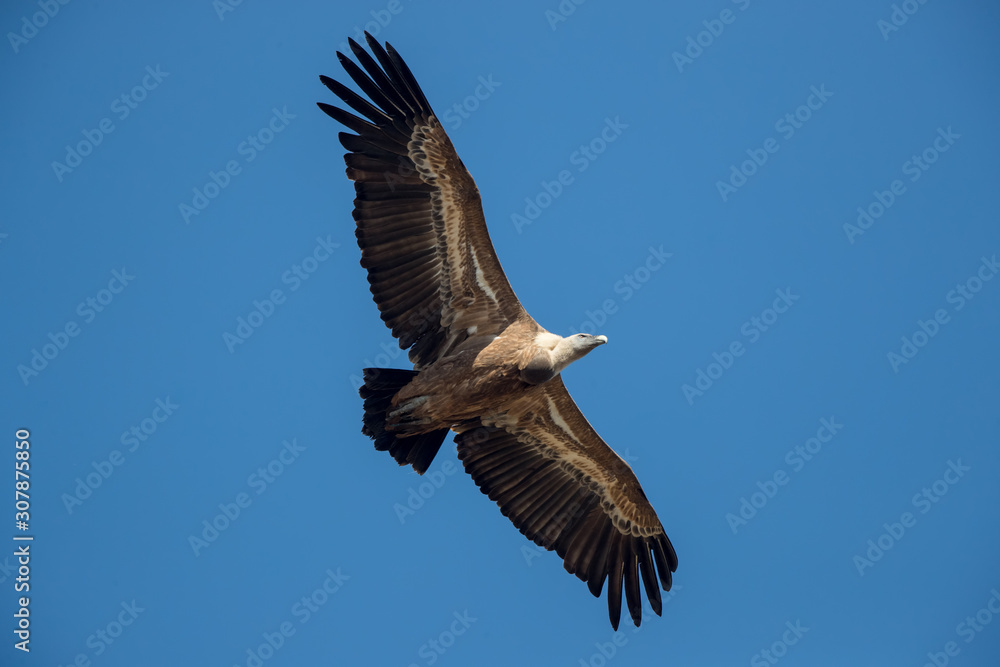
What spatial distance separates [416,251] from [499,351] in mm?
1563

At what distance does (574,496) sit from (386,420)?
2849mm

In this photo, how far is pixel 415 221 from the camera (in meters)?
11.9

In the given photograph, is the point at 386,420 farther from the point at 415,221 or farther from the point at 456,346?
the point at 415,221

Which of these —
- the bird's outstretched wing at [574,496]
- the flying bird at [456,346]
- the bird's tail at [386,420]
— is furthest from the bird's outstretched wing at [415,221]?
the bird's outstretched wing at [574,496]

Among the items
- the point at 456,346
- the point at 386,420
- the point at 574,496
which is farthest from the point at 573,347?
the point at 574,496

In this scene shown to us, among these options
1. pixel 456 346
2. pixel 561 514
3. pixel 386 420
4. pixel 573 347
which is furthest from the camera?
pixel 561 514

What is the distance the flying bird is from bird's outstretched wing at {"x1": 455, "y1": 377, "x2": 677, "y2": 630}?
0.02 metres

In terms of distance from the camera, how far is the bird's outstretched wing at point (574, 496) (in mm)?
12805

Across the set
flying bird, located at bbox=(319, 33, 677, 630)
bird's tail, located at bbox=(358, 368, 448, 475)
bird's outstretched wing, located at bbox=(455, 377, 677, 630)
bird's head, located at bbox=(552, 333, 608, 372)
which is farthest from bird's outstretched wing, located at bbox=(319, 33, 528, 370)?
bird's outstretched wing, located at bbox=(455, 377, 677, 630)

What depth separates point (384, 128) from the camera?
1174 cm

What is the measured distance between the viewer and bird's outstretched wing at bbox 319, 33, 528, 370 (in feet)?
38.3

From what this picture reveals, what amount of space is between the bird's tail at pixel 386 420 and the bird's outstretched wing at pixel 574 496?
2.83ft

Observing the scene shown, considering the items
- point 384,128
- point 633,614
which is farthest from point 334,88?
point 633,614

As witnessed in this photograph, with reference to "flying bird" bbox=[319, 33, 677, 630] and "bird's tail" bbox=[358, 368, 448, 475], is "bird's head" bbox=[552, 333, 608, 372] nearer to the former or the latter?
"flying bird" bbox=[319, 33, 677, 630]
